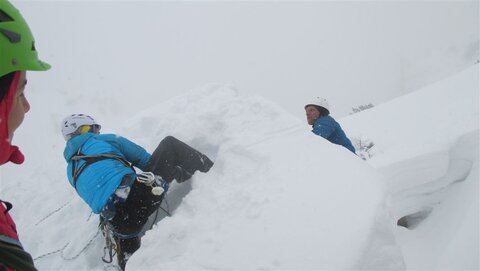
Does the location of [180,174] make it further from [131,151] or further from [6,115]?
[6,115]

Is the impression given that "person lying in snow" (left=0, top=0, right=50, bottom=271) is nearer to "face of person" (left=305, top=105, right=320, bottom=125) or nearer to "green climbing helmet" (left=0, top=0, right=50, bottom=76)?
"green climbing helmet" (left=0, top=0, right=50, bottom=76)

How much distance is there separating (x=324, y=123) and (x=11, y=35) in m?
3.68

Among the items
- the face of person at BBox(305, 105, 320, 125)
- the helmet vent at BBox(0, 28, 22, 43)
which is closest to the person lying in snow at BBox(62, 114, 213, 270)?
the helmet vent at BBox(0, 28, 22, 43)

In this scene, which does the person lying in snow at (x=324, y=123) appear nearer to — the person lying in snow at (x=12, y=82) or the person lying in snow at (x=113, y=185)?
the person lying in snow at (x=113, y=185)

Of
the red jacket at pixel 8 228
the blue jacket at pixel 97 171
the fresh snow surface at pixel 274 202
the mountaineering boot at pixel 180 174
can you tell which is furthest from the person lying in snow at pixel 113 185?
the red jacket at pixel 8 228

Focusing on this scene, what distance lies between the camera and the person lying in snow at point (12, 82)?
117 centimetres

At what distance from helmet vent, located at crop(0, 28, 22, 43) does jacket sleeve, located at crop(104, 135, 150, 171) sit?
1963mm

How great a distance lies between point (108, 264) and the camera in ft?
11.1

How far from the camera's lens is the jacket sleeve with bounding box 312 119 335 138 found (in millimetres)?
4215

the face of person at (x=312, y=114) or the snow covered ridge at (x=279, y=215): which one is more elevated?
the face of person at (x=312, y=114)

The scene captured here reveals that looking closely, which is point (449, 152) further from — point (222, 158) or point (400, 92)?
point (400, 92)

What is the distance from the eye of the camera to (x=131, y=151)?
3424mm

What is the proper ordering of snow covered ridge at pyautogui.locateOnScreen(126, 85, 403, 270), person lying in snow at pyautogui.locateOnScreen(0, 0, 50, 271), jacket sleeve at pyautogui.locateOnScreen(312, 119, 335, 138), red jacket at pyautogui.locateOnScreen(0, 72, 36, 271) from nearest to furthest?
red jacket at pyautogui.locateOnScreen(0, 72, 36, 271), person lying in snow at pyautogui.locateOnScreen(0, 0, 50, 271), snow covered ridge at pyautogui.locateOnScreen(126, 85, 403, 270), jacket sleeve at pyautogui.locateOnScreen(312, 119, 335, 138)

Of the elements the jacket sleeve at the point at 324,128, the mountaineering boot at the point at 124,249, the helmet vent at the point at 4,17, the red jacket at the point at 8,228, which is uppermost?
the jacket sleeve at the point at 324,128
